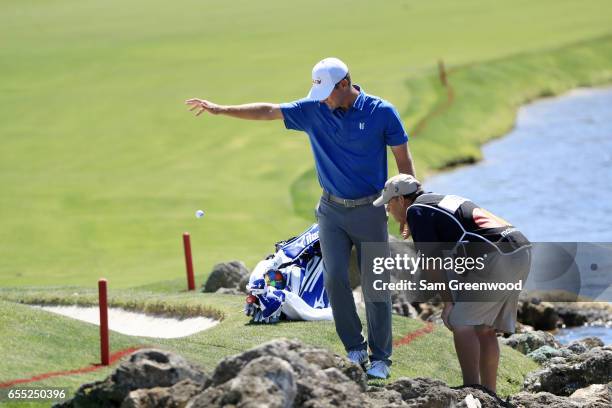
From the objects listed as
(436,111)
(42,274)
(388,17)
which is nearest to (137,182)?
(42,274)

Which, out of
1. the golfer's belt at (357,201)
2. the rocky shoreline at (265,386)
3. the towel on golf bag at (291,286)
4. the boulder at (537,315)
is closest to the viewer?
the rocky shoreline at (265,386)

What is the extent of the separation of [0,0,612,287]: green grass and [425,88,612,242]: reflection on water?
101cm

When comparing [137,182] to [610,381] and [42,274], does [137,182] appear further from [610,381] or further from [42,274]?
[610,381]

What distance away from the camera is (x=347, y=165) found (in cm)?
1153

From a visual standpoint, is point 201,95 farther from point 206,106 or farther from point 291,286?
point 206,106

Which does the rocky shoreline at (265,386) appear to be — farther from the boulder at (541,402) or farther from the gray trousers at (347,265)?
the gray trousers at (347,265)

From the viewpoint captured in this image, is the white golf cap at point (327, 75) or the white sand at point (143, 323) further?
the white sand at point (143, 323)

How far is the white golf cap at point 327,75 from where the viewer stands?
1123 centimetres

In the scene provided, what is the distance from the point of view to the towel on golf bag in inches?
558

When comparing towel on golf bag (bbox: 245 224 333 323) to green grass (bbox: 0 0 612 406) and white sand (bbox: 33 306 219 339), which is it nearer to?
green grass (bbox: 0 0 612 406)

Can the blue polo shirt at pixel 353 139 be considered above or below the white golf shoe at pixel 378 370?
above

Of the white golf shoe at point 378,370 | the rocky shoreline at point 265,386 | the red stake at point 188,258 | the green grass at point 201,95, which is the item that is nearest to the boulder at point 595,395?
the rocky shoreline at point 265,386

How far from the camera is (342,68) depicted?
37.1 feet

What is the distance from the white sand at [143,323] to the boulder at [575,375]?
427cm
